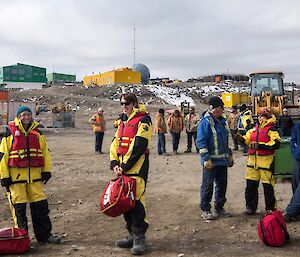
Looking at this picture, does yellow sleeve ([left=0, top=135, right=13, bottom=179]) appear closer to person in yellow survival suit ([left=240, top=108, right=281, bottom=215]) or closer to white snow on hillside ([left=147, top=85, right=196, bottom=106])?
person in yellow survival suit ([left=240, top=108, right=281, bottom=215])

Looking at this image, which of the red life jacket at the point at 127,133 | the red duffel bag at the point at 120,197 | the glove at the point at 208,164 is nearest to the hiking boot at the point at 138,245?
the red duffel bag at the point at 120,197

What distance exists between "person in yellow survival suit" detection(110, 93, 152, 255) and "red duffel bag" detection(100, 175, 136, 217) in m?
0.12

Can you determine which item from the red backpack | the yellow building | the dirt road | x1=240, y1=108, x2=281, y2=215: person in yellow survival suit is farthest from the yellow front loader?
the yellow building

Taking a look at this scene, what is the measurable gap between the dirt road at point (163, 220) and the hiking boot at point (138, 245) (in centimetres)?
11

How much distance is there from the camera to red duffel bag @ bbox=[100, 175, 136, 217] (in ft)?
16.5

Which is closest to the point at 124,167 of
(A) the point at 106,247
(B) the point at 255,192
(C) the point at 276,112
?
(A) the point at 106,247

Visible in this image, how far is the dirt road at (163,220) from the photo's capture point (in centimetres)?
534

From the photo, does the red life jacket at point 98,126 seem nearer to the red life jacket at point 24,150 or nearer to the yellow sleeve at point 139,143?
the red life jacket at point 24,150

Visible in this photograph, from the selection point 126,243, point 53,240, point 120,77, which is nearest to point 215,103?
point 126,243

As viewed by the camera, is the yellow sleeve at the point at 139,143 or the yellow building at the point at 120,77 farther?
the yellow building at the point at 120,77

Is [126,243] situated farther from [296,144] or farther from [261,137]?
[296,144]

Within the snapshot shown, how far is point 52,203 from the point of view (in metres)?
8.02

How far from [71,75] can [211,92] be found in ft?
162

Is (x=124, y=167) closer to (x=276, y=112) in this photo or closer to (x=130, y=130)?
(x=130, y=130)
